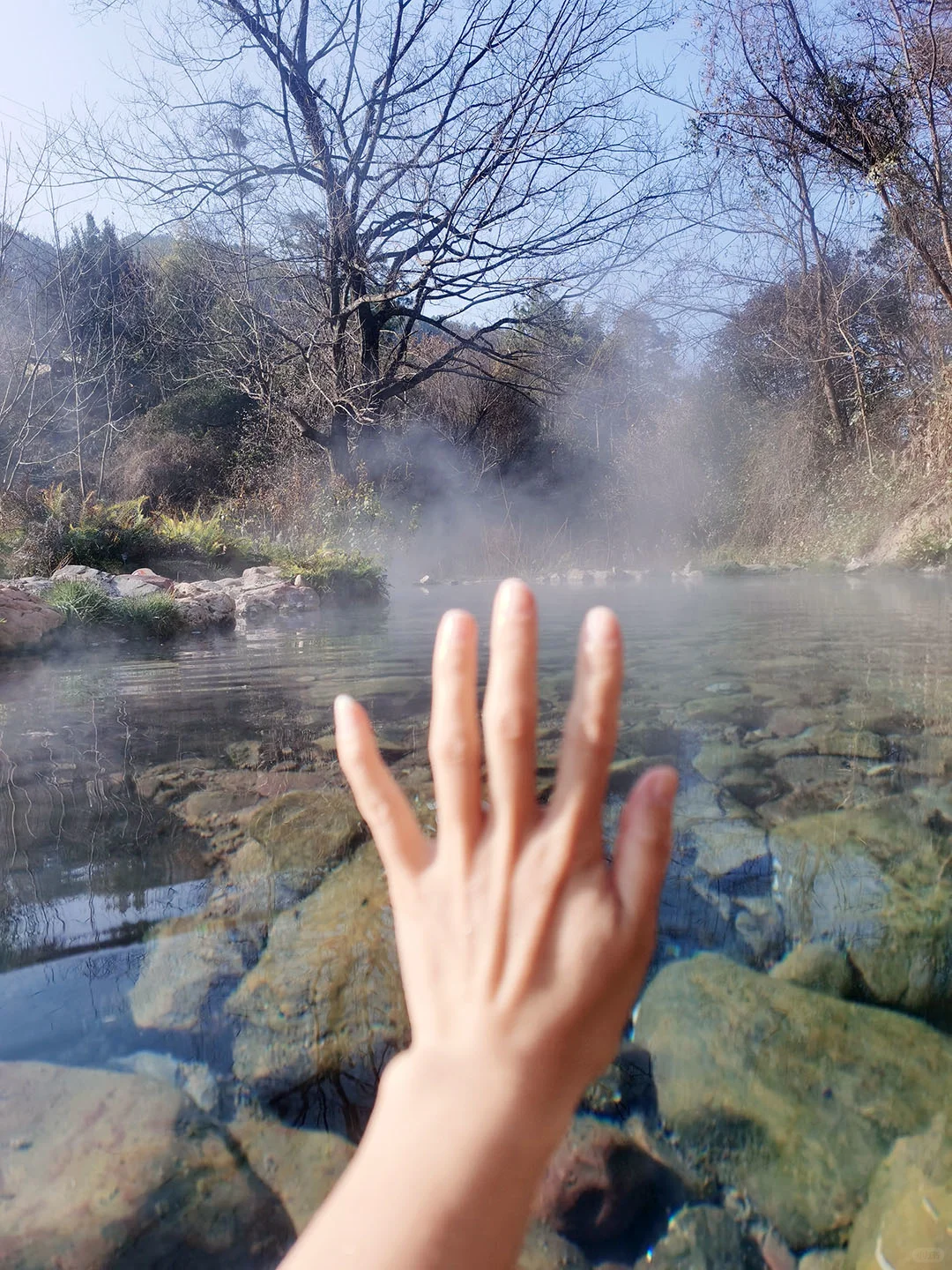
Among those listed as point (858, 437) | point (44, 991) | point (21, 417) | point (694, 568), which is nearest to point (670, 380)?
point (858, 437)

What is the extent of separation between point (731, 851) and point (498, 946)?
159 centimetres

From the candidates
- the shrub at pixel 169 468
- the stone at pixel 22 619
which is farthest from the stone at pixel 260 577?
the shrub at pixel 169 468

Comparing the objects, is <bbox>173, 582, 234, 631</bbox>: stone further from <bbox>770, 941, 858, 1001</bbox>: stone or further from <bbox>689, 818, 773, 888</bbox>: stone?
<bbox>770, 941, 858, 1001</bbox>: stone

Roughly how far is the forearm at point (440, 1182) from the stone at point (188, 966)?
40.1 inches

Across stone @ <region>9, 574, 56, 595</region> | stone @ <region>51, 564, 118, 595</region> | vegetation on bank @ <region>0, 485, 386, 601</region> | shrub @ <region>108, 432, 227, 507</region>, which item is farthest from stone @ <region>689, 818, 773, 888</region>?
shrub @ <region>108, 432, 227, 507</region>

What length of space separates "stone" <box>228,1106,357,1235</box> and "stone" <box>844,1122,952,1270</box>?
67 cm

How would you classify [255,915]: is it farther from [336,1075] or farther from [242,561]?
[242,561]

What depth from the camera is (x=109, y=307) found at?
12297 millimetres

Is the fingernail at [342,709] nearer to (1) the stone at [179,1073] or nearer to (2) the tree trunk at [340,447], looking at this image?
(1) the stone at [179,1073]

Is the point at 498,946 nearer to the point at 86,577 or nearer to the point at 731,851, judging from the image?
the point at 731,851

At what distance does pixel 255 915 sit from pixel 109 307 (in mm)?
12928

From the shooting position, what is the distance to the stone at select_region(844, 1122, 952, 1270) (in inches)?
38.3

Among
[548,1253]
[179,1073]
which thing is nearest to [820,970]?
[548,1253]

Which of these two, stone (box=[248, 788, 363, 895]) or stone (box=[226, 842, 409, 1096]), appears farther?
stone (box=[248, 788, 363, 895])
